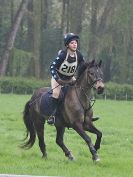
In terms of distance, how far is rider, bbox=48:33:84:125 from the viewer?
11180 mm

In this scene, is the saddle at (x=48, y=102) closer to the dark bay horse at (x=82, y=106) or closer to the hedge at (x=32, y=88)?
the dark bay horse at (x=82, y=106)

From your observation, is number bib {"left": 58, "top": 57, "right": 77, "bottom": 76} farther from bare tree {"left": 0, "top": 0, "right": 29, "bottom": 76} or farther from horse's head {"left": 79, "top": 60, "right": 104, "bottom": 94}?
bare tree {"left": 0, "top": 0, "right": 29, "bottom": 76}

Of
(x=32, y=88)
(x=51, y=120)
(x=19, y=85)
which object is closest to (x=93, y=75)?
(x=51, y=120)

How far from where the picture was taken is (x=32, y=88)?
57.4 m

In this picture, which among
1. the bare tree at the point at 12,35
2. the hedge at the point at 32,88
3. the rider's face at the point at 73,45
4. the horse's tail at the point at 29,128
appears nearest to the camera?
the rider's face at the point at 73,45

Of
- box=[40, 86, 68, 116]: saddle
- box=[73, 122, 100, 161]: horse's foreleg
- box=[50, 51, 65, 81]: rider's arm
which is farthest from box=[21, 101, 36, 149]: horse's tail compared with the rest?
box=[73, 122, 100, 161]: horse's foreleg

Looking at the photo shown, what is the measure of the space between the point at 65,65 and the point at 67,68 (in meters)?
0.10

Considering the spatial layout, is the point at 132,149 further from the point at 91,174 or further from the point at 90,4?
the point at 90,4

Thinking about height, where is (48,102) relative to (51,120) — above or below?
above

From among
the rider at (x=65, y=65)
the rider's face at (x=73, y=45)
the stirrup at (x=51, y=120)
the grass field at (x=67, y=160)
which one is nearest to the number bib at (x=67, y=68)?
the rider at (x=65, y=65)

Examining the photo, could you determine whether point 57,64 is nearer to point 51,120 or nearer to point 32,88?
point 51,120

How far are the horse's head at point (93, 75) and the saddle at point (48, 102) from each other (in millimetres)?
532

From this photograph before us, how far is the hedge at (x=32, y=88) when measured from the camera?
186 ft

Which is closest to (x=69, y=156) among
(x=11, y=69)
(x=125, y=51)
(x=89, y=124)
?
(x=89, y=124)
